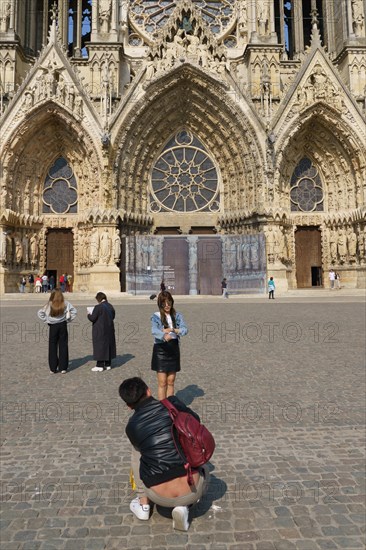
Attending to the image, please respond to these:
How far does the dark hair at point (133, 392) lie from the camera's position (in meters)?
2.44

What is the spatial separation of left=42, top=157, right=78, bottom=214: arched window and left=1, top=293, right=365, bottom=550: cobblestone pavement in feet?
59.7

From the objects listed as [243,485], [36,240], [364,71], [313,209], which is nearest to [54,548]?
[243,485]

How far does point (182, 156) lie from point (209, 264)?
716cm

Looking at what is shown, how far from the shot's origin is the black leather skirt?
4391 mm

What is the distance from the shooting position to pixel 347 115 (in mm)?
22797

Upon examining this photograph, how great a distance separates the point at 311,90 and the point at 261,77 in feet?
9.75

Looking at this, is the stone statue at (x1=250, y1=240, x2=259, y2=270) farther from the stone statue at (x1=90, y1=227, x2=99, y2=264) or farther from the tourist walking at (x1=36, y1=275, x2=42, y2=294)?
the tourist walking at (x1=36, y1=275, x2=42, y2=294)

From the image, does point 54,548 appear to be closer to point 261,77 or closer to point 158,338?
point 158,338

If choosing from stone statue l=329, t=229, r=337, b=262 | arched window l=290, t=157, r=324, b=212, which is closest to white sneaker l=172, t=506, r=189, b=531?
stone statue l=329, t=229, r=337, b=262

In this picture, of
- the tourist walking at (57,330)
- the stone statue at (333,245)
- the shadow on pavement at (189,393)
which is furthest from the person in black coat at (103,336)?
the stone statue at (333,245)

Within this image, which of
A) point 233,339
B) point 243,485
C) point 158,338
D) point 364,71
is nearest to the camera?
point 243,485

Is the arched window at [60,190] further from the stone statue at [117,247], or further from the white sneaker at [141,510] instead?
the white sneaker at [141,510]

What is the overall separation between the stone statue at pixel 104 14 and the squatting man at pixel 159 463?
2647 centimetres

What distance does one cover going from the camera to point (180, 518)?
233 cm
